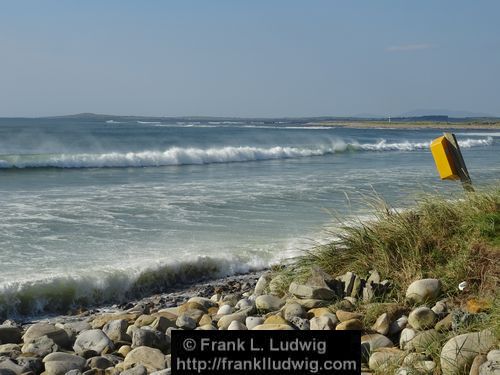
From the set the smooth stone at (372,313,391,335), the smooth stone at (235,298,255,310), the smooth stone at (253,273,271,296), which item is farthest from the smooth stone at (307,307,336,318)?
the smooth stone at (253,273,271,296)

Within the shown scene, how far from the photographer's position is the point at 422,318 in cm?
475

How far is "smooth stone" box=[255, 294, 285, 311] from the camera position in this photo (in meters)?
5.58

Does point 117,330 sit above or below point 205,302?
above

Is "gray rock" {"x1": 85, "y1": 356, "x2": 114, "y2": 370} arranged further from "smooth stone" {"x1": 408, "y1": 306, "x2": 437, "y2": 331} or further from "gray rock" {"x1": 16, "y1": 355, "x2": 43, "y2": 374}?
"smooth stone" {"x1": 408, "y1": 306, "x2": 437, "y2": 331}

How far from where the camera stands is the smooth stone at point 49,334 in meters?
5.34

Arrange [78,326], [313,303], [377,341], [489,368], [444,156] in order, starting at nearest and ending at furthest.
Answer: 1. [489,368]
2. [377,341]
3. [313,303]
4. [78,326]
5. [444,156]

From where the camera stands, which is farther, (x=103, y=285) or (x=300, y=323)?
(x=103, y=285)

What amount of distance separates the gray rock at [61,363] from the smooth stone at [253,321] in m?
1.36

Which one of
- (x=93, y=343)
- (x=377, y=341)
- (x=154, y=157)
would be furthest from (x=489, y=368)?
(x=154, y=157)

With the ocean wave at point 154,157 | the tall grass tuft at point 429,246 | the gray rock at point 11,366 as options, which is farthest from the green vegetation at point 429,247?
the ocean wave at point 154,157

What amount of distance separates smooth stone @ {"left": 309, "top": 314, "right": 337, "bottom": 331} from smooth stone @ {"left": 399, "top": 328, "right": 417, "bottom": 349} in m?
0.52

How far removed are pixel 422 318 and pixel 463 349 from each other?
78 centimetres

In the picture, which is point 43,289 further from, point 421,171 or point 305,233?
point 421,171

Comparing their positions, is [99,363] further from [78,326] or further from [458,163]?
[458,163]
